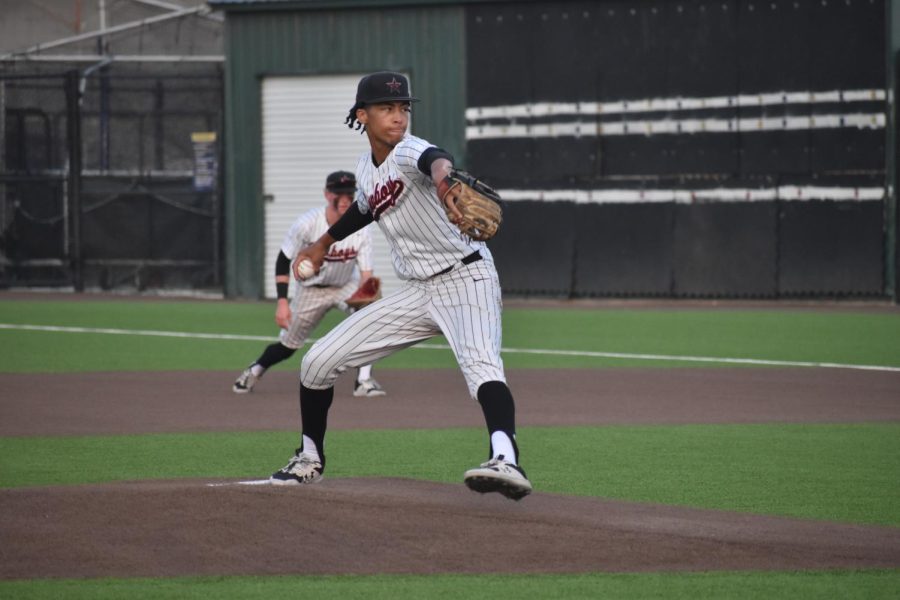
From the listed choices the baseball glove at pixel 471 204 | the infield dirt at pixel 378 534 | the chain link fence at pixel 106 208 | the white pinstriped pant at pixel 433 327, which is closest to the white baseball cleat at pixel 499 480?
the infield dirt at pixel 378 534

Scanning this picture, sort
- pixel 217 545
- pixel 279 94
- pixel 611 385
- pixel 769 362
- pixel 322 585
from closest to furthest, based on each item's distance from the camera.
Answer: pixel 322 585 → pixel 217 545 → pixel 611 385 → pixel 769 362 → pixel 279 94

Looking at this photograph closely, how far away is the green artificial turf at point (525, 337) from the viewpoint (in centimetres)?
1545

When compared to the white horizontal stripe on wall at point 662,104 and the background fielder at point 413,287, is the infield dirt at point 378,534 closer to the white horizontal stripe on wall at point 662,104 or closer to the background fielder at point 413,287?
the background fielder at point 413,287

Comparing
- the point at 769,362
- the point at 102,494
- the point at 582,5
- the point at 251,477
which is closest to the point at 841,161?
the point at 582,5

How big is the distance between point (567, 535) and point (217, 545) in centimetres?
147

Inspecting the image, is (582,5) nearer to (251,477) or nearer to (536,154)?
(536,154)

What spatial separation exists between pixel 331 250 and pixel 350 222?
5.47 meters

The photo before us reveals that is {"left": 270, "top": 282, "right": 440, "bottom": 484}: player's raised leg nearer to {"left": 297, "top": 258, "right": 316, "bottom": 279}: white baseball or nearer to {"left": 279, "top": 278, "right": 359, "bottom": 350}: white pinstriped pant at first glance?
{"left": 297, "top": 258, "right": 316, "bottom": 279}: white baseball

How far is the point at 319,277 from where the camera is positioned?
1306 cm

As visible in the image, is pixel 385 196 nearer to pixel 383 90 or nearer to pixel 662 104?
pixel 383 90

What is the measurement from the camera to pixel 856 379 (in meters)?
13.4

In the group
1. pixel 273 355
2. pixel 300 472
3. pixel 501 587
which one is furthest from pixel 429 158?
pixel 273 355

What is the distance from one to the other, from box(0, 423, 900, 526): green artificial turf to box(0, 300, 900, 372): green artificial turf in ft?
15.8

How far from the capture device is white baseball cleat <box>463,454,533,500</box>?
6504 mm
